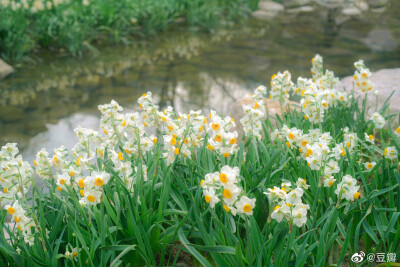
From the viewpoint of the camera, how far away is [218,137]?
2162 mm

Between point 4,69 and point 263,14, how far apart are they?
6634 millimetres

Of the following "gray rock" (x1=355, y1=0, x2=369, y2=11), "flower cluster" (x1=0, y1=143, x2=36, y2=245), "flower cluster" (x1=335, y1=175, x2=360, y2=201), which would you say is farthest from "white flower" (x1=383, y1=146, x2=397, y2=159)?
"gray rock" (x1=355, y1=0, x2=369, y2=11)

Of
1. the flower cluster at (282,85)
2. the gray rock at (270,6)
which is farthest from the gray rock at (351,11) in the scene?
the flower cluster at (282,85)

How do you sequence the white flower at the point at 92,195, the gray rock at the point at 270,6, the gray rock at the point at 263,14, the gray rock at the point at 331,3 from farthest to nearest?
the gray rock at the point at 331,3 < the gray rock at the point at 270,6 < the gray rock at the point at 263,14 < the white flower at the point at 92,195

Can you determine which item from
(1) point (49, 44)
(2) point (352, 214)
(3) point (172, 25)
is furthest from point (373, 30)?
(2) point (352, 214)

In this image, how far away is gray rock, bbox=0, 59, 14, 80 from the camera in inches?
235

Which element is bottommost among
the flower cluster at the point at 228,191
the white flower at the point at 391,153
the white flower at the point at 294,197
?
the white flower at the point at 391,153

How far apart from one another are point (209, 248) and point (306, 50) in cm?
653

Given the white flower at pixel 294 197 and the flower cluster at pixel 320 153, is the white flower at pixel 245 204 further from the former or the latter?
the flower cluster at pixel 320 153

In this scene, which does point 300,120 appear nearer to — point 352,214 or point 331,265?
point 352,214

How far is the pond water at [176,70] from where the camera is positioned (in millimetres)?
4914

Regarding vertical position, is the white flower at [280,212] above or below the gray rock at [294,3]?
above

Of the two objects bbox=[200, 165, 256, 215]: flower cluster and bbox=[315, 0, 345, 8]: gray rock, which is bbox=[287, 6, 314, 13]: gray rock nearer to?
bbox=[315, 0, 345, 8]: gray rock

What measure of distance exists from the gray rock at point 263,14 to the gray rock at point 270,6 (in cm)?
17
